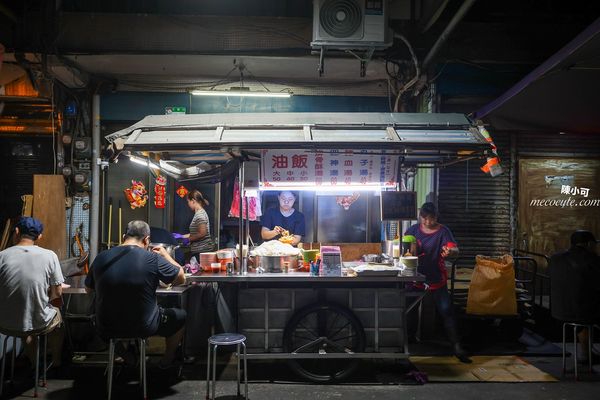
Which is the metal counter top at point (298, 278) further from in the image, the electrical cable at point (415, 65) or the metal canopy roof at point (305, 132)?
the electrical cable at point (415, 65)

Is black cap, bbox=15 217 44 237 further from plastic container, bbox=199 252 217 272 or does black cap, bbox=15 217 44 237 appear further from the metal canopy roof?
plastic container, bbox=199 252 217 272

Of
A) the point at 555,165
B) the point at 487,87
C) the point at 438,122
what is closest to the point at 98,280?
the point at 438,122

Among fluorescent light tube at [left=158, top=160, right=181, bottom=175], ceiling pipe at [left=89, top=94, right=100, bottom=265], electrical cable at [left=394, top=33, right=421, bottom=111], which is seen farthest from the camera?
ceiling pipe at [left=89, top=94, right=100, bottom=265]

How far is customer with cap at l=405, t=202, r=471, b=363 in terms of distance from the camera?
22.8 feet

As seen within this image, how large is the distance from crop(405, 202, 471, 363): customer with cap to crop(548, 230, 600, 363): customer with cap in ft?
4.64

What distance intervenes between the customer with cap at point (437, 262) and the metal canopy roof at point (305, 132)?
1469mm

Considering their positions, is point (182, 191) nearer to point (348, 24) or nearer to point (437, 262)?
point (348, 24)

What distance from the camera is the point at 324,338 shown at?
5949mm

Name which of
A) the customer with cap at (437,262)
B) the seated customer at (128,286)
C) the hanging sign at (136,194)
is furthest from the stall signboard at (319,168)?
the hanging sign at (136,194)

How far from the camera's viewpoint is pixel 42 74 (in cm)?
913

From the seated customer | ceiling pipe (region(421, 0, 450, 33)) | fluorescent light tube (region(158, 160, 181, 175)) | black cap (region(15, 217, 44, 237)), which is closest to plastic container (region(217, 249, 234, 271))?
the seated customer

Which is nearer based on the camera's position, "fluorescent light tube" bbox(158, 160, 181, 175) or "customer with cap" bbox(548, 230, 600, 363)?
"customer with cap" bbox(548, 230, 600, 363)

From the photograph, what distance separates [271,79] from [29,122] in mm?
5617

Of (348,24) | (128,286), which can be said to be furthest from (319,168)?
(128,286)
